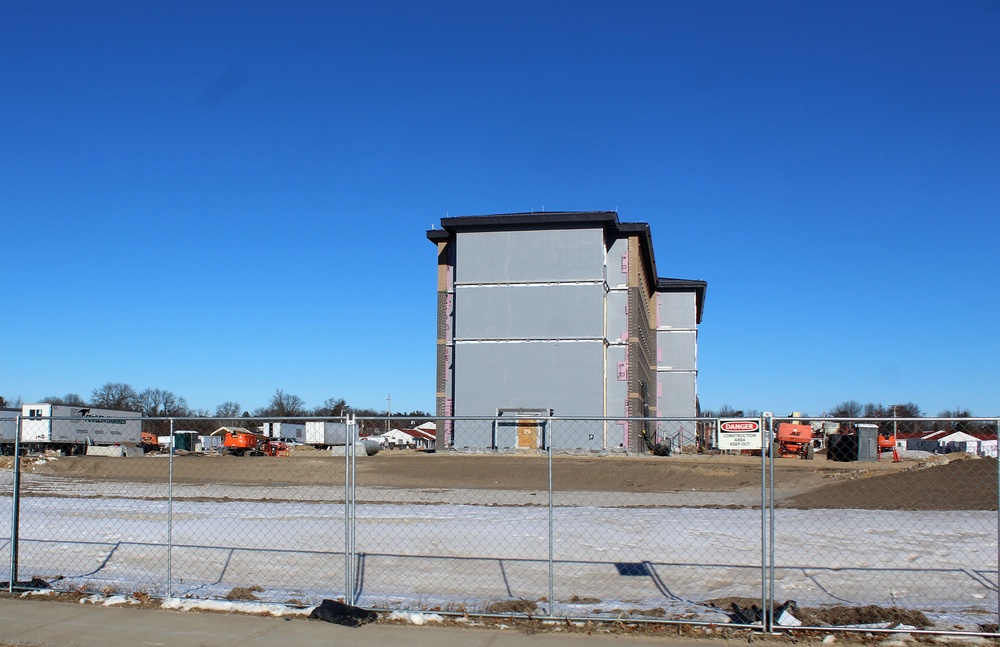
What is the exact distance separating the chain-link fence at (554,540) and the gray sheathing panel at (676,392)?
50.8 metres

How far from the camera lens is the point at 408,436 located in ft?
415

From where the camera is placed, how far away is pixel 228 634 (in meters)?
8.43

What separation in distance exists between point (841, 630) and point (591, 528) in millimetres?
9178

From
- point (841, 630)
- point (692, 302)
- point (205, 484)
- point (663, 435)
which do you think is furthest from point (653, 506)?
point (692, 302)

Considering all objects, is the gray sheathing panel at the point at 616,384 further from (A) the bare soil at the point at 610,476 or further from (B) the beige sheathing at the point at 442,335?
(A) the bare soil at the point at 610,476

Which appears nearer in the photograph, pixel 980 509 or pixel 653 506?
pixel 980 509

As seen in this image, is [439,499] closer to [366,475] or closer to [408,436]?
[366,475]

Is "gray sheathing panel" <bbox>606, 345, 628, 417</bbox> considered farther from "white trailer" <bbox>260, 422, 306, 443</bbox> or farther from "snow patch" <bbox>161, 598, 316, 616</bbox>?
"snow patch" <bbox>161, 598, 316, 616</bbox>

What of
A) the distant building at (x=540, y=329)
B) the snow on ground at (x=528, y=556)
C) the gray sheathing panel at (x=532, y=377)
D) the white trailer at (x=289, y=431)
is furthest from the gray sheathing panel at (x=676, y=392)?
the snow on ground at (x=528, y=556)

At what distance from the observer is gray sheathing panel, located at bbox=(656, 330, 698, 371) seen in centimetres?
8481

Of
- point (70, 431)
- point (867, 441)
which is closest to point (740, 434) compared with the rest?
point (867, 441)

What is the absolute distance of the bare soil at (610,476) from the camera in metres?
24.8

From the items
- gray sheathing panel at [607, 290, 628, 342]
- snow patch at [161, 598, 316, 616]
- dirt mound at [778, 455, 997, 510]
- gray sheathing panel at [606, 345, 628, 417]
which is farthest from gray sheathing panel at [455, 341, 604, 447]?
snow patch at [161, 598, 316, 616]

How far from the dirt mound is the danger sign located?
15.3 metres
